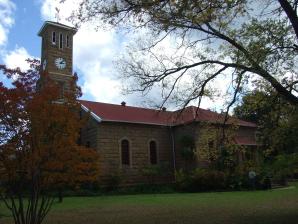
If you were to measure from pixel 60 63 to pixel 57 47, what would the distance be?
178 cm

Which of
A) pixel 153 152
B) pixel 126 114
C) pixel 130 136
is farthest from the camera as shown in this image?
pixel 153 152

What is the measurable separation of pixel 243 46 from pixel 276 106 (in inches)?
125

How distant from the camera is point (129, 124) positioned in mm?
36812

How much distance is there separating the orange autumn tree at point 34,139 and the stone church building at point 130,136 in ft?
66.9

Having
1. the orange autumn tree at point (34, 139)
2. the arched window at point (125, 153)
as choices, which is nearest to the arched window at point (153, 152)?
the arched window at point (125, 153)

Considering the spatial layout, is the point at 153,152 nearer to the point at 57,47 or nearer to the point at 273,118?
the point at 57,47

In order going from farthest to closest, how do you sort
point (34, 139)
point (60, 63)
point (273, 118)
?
point (60, 63), point (273, 118), point (34, 139)

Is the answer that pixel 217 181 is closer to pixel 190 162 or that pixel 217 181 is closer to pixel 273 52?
pixel 190 162

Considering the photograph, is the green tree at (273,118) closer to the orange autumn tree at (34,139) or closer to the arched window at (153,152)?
the orange autumn tree at (34,139)

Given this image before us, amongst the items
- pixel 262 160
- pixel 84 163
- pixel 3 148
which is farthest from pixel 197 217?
pixel 3 148

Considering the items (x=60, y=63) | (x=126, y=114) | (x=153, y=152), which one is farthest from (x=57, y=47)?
(x=153, y=152)

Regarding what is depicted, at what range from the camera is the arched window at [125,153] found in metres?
36.3

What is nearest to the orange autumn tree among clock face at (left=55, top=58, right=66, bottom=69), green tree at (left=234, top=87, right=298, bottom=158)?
green tree at (left=234, top=87, right=298, bottom=158)

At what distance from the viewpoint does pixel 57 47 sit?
42.8 metres
